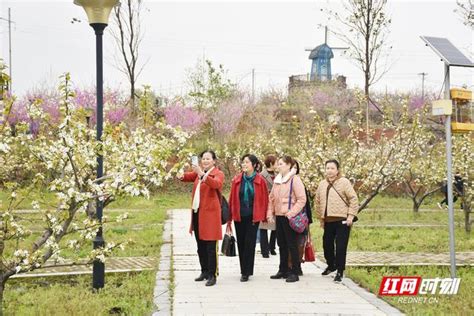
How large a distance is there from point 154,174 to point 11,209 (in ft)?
5.13

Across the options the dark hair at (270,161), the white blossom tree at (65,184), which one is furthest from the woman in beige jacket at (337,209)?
the white blossom tree at (65,184)

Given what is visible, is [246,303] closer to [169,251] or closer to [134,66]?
[169,251]

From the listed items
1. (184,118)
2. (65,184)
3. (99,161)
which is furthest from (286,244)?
(184,118)

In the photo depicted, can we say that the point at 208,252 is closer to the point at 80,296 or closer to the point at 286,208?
the point at 286,208

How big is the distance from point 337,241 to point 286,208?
0.81m

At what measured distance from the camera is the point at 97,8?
818 centimetres

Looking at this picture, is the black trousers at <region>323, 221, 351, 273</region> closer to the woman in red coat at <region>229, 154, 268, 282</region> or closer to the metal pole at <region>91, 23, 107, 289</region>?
the woman in red coat at <region>229, 154, 268, 282</region>

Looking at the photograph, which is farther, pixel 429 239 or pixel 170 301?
pixel 429 239

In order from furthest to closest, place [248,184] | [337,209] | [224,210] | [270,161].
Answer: [270,161] → [248,184] → [337,209] → [224,210]

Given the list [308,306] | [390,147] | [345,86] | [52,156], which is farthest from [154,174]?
[345,86]

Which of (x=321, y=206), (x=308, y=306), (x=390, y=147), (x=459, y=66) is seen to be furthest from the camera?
(x=390, y=147)

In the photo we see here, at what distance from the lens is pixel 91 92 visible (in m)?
39.1

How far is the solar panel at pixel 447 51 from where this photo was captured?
7.91 meters

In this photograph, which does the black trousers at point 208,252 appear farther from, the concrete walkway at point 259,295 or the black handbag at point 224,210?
the black handbag at point 224,210
